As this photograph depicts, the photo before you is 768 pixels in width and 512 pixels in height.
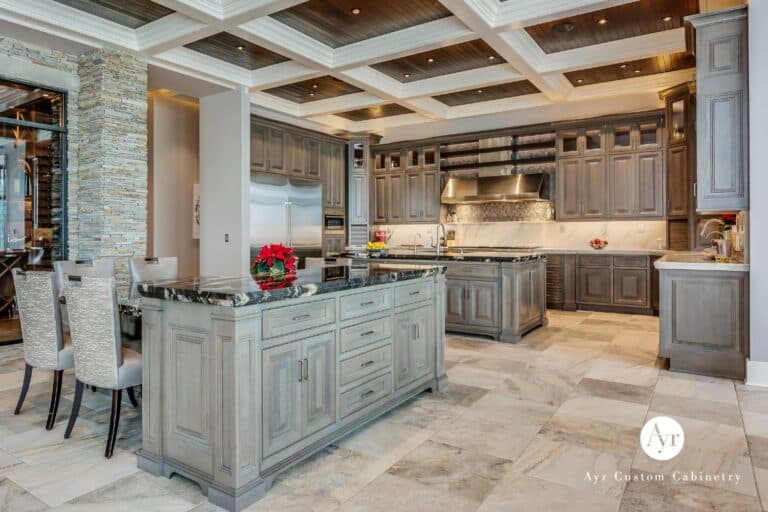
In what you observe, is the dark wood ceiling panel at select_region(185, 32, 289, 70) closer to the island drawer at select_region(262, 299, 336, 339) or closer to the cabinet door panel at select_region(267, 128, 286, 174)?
the cabinet door panel at select_region(267, 128, 286, 174)

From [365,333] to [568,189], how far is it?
5763 mm

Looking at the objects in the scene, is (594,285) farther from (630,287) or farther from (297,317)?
(297,317)

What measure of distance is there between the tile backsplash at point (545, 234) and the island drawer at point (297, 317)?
6.16 meters

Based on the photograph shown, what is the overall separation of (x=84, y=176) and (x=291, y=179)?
10.4 feet

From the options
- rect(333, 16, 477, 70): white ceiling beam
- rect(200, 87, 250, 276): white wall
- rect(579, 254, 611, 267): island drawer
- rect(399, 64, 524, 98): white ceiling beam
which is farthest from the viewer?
rect(579, 254, 611, 267): island drawer

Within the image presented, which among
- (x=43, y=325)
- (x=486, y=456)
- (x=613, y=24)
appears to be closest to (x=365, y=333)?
(x=486, y=456)

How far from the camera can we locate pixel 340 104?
771 centimetres

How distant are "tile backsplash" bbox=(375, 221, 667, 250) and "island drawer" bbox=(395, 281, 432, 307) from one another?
201 inches

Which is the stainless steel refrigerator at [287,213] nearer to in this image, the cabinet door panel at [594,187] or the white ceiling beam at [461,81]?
the white ceiling beam at [461,81]

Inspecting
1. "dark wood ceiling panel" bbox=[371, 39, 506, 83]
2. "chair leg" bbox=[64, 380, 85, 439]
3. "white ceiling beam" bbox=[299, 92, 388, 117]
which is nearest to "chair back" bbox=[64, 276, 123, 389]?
"chair leg" bbox=[64, 380, 85, 439]

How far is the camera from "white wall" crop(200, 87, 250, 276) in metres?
6.64

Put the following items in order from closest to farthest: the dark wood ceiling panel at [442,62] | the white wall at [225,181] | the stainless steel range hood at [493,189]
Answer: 1. the dark wood ceiling panel at [442,62]
2. the white wall at [225,181]
3. the stainless steel range hood at [493,189]

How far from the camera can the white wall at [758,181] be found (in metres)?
3.63

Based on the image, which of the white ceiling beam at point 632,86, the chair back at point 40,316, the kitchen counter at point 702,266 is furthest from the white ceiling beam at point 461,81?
the chair back at point 40,316
